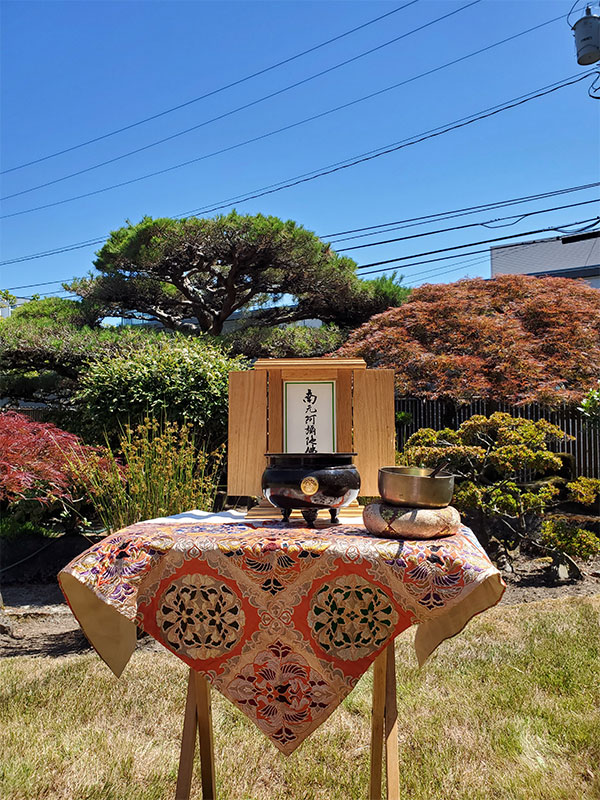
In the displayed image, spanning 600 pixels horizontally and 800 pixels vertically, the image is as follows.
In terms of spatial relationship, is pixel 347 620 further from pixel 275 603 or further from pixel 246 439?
pixel 246 439

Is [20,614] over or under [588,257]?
under

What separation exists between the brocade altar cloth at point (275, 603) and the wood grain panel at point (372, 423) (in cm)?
48

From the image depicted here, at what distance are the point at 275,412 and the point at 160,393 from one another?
3544 millimetres

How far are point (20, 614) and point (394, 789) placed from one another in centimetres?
335

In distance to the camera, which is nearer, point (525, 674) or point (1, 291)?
point (525, 674)

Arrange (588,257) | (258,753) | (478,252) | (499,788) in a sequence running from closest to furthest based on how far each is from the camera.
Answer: (499,788), (258,753), (478,252), (588,257)

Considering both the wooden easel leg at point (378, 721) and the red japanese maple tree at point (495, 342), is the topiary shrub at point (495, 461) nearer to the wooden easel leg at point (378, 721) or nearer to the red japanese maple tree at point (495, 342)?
the red japanese maple tree at point (495, 342)

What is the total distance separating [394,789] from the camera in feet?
4.70

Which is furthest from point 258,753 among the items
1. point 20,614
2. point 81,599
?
point 20,614

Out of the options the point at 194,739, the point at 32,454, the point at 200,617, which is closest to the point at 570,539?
the point at 194,739

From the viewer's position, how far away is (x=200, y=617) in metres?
1.42

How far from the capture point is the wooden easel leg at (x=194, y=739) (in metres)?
1.54

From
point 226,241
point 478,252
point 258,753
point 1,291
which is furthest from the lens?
point 478,252

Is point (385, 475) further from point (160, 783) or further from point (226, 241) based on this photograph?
point (226, 241)
